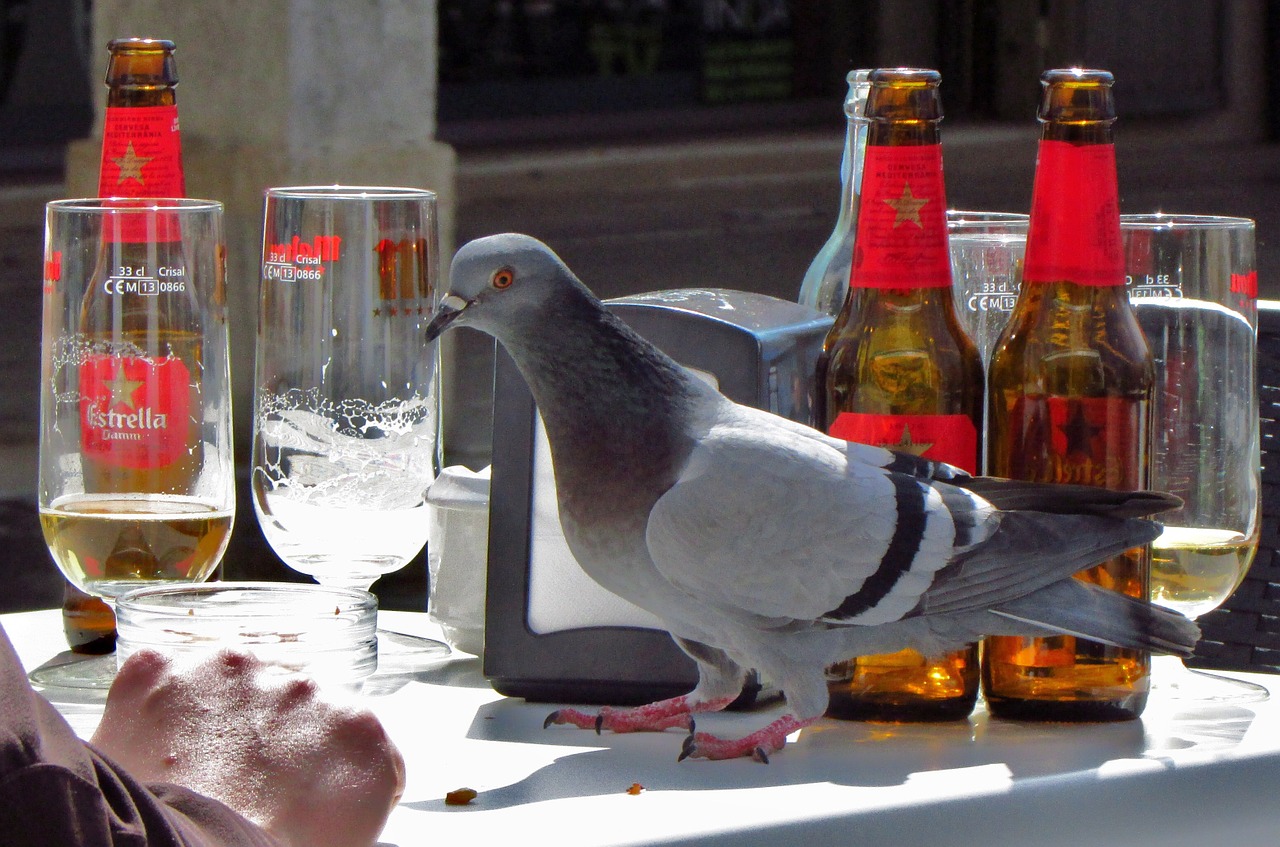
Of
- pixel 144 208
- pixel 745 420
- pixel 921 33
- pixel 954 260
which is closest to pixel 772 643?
pixel 745 420

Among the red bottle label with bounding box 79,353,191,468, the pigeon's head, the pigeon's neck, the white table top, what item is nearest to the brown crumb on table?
the white table top

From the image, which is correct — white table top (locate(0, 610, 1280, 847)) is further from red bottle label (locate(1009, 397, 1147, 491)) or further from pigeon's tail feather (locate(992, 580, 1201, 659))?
red bottle label (locate(1009, 397, 1147, 491))

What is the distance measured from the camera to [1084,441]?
142cm

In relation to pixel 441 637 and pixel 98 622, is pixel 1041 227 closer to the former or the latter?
pixel 441 637

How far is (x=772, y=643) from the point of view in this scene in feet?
4.35

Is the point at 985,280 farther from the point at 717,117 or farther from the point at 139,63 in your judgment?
the point at 717,117

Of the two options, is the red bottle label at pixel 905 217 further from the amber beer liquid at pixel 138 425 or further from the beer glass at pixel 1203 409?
the amber beer liquid at pixel 138 425

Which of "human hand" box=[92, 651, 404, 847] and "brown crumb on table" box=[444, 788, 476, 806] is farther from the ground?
"human hand" box=[92, 651, 404, 847]

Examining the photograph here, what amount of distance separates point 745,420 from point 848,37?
16.3m

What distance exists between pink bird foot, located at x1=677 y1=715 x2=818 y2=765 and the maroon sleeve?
48 cm

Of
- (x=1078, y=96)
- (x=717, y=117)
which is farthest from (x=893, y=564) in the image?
(x=717, y=117)

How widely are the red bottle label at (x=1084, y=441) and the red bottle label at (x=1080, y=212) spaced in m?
0.10

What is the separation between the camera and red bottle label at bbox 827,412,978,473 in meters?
1.43

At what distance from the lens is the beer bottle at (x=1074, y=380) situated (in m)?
1.38
